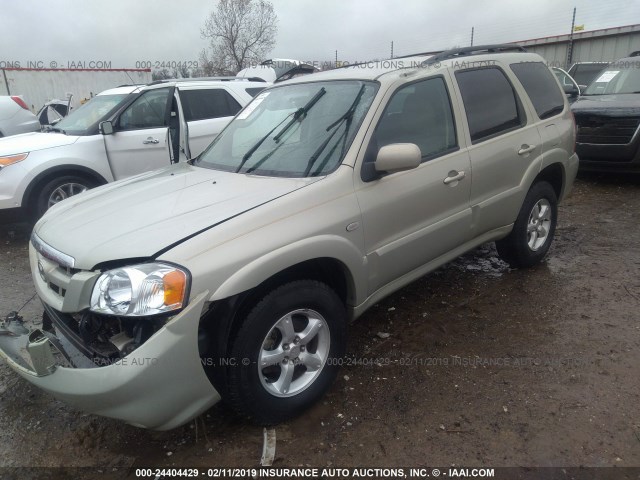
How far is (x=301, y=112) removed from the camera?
3189mm

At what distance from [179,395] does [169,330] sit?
320 millimetres

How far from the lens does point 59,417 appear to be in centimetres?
277

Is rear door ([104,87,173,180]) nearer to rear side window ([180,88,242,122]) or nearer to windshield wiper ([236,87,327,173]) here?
rear side window ([180,88,242,122])

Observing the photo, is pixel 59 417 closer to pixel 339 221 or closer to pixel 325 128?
pixel 339 221

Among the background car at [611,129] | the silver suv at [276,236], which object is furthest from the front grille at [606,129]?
the silver suv at [276,236]

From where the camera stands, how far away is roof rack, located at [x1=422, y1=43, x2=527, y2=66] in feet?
11.5

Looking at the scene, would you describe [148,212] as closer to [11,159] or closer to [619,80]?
[11,159]

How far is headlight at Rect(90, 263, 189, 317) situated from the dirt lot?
2.92 ft

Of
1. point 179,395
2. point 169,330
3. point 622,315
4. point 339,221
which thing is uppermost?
point 339,221

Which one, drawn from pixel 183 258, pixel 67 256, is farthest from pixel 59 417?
pixel 183 258

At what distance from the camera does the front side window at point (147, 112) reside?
6188 mm

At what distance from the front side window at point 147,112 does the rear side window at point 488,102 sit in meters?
4.18

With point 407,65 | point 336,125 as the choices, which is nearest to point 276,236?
point 336,125

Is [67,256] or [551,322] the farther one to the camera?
[551,322]
